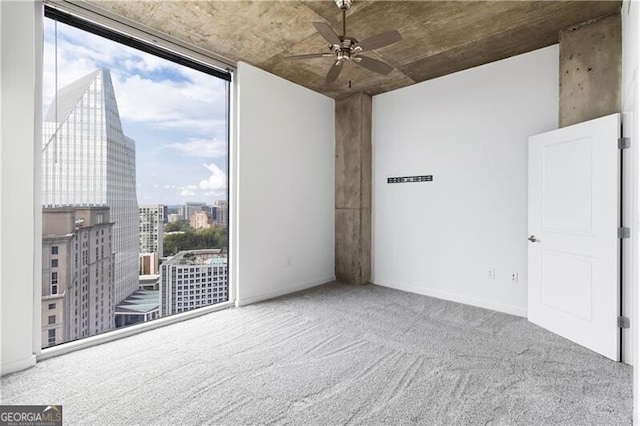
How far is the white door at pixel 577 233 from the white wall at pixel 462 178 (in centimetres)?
37

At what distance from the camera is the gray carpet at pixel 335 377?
1972 mm

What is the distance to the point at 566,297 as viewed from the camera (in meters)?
3.11

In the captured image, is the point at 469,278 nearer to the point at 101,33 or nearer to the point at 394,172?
the point at 394,172

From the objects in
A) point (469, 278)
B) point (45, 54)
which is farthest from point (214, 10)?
point (469, 278)

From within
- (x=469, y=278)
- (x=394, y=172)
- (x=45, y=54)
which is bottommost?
(x=469, y=278)

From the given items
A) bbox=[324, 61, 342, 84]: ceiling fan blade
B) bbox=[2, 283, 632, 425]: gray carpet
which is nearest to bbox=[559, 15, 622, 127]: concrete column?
bbox=[2, 283, 632, 425]: gray carpet

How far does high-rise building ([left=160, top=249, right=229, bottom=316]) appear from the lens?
11.8 feet

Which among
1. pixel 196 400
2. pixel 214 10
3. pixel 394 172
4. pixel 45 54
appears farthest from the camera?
pixel 394 172

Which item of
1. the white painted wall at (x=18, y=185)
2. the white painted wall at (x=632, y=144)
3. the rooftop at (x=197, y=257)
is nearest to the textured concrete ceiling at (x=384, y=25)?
the white painted wall at (x=632, y=144)

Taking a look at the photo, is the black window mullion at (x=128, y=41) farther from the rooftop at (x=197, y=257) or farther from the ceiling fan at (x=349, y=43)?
the rooftop at (x=197, y=257)

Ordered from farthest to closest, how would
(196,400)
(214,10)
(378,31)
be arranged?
(378,31)
(214,10)
(196,400)

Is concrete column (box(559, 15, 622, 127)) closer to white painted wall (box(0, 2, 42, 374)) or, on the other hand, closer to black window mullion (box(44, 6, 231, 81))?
black window mullion (box(44, 6, 231, 81))

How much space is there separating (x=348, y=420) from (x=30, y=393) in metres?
2.19
